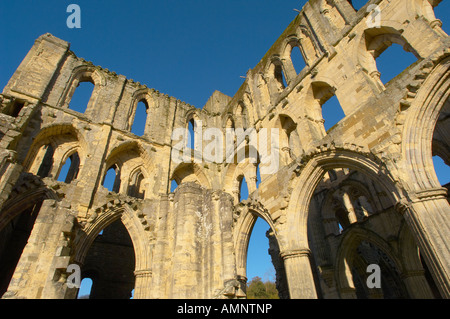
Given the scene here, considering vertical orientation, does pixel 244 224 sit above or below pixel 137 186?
below

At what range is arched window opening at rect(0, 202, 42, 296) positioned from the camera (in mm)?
9781

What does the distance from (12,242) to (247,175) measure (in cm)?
960

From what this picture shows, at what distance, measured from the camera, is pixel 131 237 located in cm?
936

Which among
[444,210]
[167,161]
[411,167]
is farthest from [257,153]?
[444,210]

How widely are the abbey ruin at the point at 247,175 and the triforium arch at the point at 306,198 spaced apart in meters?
0.04

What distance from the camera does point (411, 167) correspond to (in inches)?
226

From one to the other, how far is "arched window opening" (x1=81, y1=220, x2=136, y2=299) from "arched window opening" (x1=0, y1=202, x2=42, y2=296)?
2719mm

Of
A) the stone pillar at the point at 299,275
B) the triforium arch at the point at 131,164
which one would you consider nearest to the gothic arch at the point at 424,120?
the stone pillar at the point at 299,275

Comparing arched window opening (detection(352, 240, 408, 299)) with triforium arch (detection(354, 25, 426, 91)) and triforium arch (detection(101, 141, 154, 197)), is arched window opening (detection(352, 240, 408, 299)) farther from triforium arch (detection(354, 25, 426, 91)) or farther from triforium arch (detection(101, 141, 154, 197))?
triforium arch (detection(101, 141, 154, 197))

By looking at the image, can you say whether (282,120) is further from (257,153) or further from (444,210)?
(444,210)

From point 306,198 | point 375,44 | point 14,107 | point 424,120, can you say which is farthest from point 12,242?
point 375,44

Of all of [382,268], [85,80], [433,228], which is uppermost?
[85,80]

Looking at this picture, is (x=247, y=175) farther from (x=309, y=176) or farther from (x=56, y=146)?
(x=56, y=146)

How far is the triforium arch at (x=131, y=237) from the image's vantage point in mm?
8406
